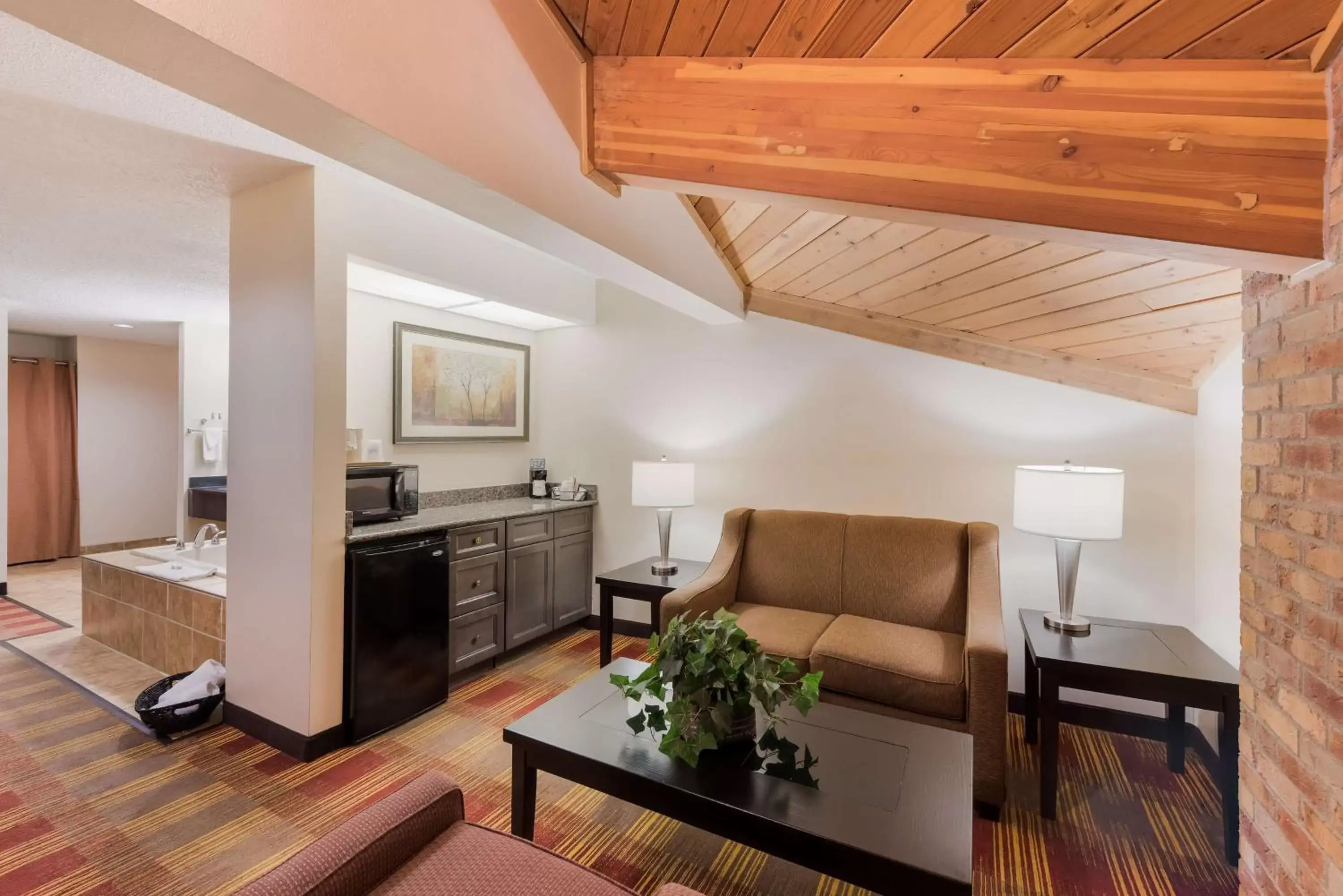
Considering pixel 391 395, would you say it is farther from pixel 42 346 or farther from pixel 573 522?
pixel 42 346

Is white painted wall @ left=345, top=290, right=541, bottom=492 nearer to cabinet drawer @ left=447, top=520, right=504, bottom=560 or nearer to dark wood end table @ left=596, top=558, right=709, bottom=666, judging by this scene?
cabinet drawer @ left=447, top=520, right=504, bottom=560

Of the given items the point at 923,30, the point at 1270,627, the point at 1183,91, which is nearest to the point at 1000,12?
the point at 923,30

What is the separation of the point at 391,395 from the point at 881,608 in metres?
3.01

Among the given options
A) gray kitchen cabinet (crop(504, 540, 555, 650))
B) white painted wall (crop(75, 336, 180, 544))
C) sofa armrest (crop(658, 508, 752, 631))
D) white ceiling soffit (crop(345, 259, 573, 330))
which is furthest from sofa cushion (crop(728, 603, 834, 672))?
white painted wall (crop(75, 336, 180, 544))

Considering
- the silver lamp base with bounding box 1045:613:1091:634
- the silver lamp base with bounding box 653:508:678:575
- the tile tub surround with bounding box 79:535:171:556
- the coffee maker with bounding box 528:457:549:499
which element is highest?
the coffee maker with bounding box 528:457:549:499

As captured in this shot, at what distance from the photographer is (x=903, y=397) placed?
3.27m

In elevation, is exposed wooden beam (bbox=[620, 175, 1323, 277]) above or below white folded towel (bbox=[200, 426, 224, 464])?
above

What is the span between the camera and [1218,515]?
2.40m

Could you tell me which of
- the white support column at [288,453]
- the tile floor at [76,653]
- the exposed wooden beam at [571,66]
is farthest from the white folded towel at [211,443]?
the exposed wooden beam at [571,66]

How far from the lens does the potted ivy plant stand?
1603mm

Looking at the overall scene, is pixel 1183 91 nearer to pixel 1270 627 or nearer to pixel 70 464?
pixel 1270 627

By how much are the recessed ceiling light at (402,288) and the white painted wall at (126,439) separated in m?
4.84

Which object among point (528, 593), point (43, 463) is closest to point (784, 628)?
point (528, 593)

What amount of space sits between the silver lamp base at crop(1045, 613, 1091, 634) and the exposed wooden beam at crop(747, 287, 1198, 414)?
1.07 metres
